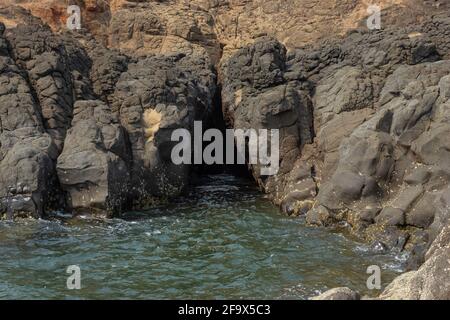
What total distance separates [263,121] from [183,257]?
28.3ft

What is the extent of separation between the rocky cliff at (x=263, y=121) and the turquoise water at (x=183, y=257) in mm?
1144

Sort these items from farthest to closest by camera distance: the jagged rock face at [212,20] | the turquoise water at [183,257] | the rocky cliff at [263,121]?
1. the jagged rock face at [212,20]
2. the rocky cliff at [263,121]
3. the turquoise water at [183,257]

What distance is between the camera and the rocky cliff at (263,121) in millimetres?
18906

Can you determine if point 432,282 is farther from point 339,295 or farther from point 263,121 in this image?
point 263,121

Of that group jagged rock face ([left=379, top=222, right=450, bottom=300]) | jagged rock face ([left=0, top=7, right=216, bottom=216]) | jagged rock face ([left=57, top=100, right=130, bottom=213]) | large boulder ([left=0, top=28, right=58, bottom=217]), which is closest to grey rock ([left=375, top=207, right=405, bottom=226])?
jagged rock face ([left=379, top=222, right=450, bottom=300])

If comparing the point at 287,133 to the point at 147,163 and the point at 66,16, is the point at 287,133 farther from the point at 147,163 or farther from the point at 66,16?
the point at 66,16

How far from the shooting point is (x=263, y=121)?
23.4 metres

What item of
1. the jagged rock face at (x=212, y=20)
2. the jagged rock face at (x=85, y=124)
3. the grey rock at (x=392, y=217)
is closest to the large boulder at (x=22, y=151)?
the jagged rock face at (x=85, y=124)

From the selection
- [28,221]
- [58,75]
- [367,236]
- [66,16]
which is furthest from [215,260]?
[66,16]

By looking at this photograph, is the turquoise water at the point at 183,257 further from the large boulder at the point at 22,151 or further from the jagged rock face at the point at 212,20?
the jagged rock face at the point at 212,20

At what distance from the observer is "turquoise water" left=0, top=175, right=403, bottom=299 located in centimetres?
1386

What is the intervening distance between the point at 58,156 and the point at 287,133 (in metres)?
9.00

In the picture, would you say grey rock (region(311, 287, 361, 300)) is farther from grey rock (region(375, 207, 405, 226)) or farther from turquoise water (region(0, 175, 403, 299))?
grey rock (region(375, 207, 405, 226))

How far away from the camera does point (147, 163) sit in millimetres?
22703
